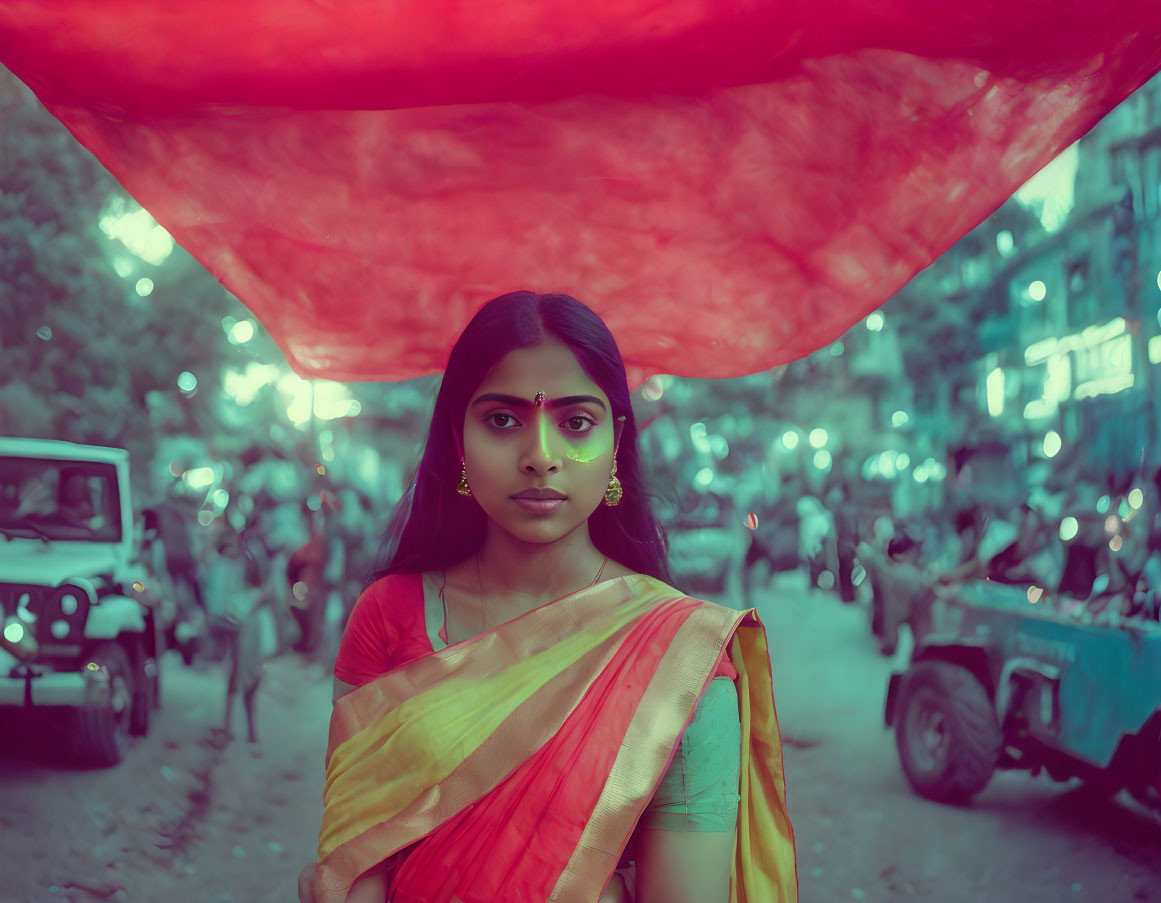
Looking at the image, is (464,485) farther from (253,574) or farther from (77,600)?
(77,600)

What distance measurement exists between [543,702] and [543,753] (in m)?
0.08

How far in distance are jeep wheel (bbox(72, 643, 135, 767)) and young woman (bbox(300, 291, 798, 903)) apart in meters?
1.69

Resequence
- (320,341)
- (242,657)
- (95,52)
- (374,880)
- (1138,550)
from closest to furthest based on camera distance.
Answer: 1. (374,880)
2. (95,52)
3. (320,341)
4. (1138,550)
5. (242,657)

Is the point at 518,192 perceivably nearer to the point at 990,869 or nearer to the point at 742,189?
the point at 742,189

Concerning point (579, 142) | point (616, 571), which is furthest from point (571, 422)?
point (579, 142)

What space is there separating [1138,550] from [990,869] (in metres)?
1.14

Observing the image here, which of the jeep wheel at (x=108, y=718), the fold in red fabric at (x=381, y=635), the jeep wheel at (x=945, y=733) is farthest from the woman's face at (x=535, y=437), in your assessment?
the jeep wheel at (x=108, y=718)

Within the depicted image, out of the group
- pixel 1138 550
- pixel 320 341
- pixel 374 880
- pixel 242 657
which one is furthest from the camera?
pixel 242 657

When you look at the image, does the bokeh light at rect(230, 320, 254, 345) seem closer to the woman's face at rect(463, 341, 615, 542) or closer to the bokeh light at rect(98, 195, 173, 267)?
the bokeh light at rect(98, 195, 173, 267)

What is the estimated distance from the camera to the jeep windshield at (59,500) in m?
2.80

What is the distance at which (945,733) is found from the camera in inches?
112

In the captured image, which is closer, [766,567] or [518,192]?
[518,192]

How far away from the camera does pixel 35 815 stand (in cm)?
279

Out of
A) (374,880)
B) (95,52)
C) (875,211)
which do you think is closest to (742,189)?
(875,211)
